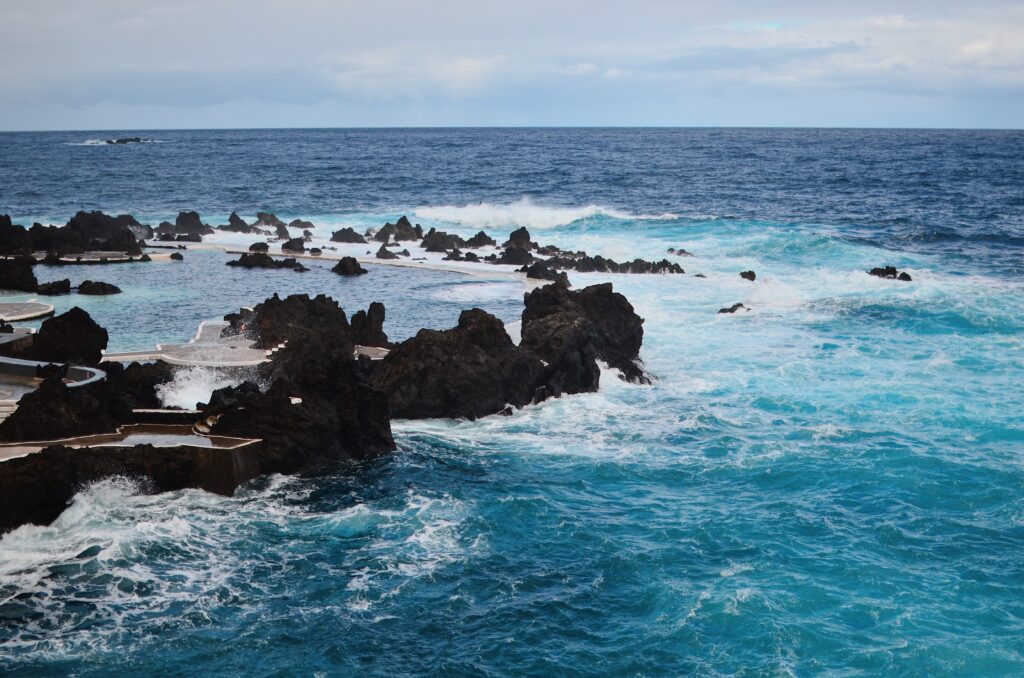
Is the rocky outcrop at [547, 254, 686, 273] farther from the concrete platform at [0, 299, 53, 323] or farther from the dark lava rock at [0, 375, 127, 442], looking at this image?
the dark lava rock at [0, 375, 127, 442]

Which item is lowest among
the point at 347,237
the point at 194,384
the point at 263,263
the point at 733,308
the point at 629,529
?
the point at 629,529

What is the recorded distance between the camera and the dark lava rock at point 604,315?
98.8 ft

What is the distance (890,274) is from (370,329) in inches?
1123

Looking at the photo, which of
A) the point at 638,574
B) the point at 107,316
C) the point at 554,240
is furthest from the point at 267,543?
the point at 554,240

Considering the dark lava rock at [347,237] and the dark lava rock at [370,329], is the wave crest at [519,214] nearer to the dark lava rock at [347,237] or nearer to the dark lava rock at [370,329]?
the dark lava rock at [347,237]

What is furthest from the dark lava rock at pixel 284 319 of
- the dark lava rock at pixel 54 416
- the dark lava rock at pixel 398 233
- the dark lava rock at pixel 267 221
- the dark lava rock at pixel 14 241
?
the dark lava rock at pixel 267 221

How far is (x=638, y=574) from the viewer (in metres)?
17.0

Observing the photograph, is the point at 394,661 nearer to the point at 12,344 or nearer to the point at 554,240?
the point at 12,344

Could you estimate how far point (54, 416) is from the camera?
19812 mm

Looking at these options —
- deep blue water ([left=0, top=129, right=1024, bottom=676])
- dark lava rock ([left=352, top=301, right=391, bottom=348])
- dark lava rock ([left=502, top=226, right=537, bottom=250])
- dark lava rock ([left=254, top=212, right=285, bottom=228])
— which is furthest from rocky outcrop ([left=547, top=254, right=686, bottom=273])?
dark lava rock ([left=254, top=212, right=285, bottom=228])

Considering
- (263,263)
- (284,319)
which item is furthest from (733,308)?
(263,263)

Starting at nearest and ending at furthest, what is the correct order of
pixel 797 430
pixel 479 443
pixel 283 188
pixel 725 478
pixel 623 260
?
pixel 725 478, pixel 479 443, pixel 797 430, pixel 623 260, pixel 283 188

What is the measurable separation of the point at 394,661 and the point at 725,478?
10049 millimetres

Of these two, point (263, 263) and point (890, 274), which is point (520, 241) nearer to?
point (263, 263)
